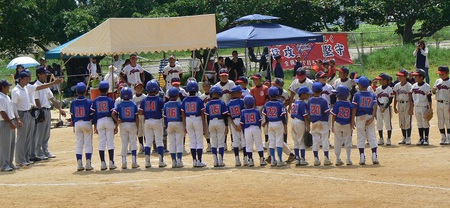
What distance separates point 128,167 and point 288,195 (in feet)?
17.0

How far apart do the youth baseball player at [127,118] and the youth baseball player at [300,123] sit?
3296 mm

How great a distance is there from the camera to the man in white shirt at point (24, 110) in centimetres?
1883

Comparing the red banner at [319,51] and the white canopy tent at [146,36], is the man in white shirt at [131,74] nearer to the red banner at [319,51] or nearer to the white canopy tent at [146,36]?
the white canopy tent at [146,36]

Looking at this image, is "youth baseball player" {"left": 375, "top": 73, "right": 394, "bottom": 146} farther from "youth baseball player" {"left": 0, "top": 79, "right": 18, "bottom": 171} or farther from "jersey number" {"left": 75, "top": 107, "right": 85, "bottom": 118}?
"youth baseball player" {"left": 0, "top": 79, "right": 18, "bottom": 171}

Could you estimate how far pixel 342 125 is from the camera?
17.5 meters

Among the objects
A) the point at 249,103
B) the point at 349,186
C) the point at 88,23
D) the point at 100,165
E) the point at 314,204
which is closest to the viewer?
the point at 314,204

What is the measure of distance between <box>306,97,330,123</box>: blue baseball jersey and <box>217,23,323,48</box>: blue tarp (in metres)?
9.61

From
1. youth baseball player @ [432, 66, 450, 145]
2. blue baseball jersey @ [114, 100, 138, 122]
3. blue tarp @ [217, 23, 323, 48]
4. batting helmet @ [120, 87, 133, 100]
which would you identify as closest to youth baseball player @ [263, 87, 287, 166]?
blue baseball jersey @ [114, 100, 138, 122]

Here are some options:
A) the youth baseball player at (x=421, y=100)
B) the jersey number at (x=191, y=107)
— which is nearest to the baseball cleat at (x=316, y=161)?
the jersey number at (x=191, y=107)

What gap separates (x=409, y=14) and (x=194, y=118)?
88.3 feet

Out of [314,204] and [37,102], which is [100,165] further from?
[314,204]

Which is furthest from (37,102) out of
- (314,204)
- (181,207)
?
(314,204)

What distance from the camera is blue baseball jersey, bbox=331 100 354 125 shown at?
1742cm

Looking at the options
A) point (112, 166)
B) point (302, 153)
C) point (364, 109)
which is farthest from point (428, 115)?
point (112, 166)
